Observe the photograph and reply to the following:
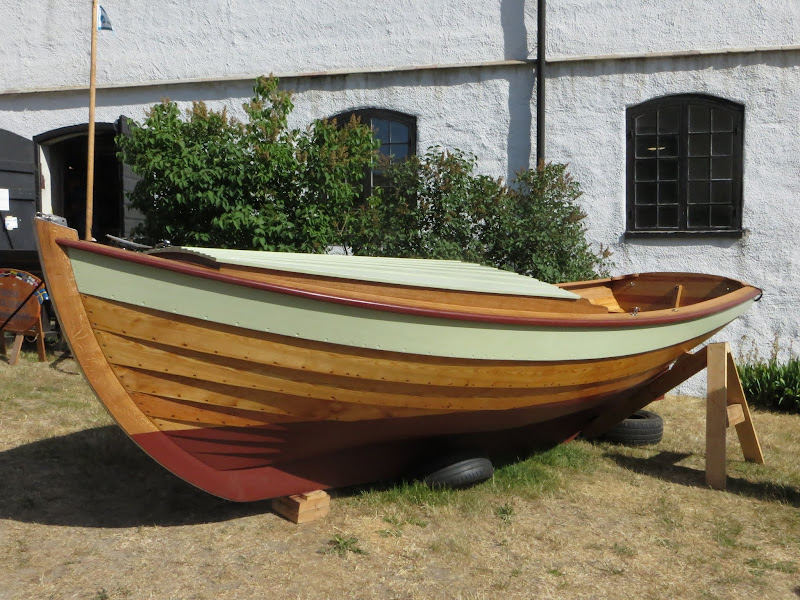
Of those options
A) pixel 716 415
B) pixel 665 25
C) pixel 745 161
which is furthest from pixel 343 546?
pixel 665 25

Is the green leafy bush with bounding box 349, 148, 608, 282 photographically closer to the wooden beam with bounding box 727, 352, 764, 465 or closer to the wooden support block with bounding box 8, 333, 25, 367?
the wooden beam with bounding box 727, 352, 764, 465

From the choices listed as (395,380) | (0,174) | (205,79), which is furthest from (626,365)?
(0,174)

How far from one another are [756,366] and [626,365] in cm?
338

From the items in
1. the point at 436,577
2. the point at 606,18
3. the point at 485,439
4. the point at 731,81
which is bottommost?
the point at 436,577

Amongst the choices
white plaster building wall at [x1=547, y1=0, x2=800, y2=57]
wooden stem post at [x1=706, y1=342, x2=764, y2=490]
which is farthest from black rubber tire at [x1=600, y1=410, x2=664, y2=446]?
white plaster building wall at [x1=547, y1=0, x2=800, y2=57]

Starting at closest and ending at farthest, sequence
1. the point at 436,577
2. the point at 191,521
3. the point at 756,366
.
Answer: the point at 436,577 → the point at 191,521 → the point at 756,366

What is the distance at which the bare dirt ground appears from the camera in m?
3.39

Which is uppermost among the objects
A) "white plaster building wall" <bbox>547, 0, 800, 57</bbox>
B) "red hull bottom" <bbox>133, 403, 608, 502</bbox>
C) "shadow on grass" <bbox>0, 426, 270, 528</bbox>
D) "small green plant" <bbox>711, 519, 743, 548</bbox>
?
"white plaster building wall" <bbox>547, 0, 800, 57</bbox>

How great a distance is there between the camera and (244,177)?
6582mm

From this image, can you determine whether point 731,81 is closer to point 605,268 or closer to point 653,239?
point 653,239


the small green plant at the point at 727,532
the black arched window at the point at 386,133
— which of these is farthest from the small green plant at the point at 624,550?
the black arched window at the point at 386,133

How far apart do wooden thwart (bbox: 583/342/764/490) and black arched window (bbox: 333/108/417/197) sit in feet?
13.2

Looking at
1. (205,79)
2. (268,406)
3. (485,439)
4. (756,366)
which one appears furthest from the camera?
(205,79)

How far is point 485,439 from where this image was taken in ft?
15.6
